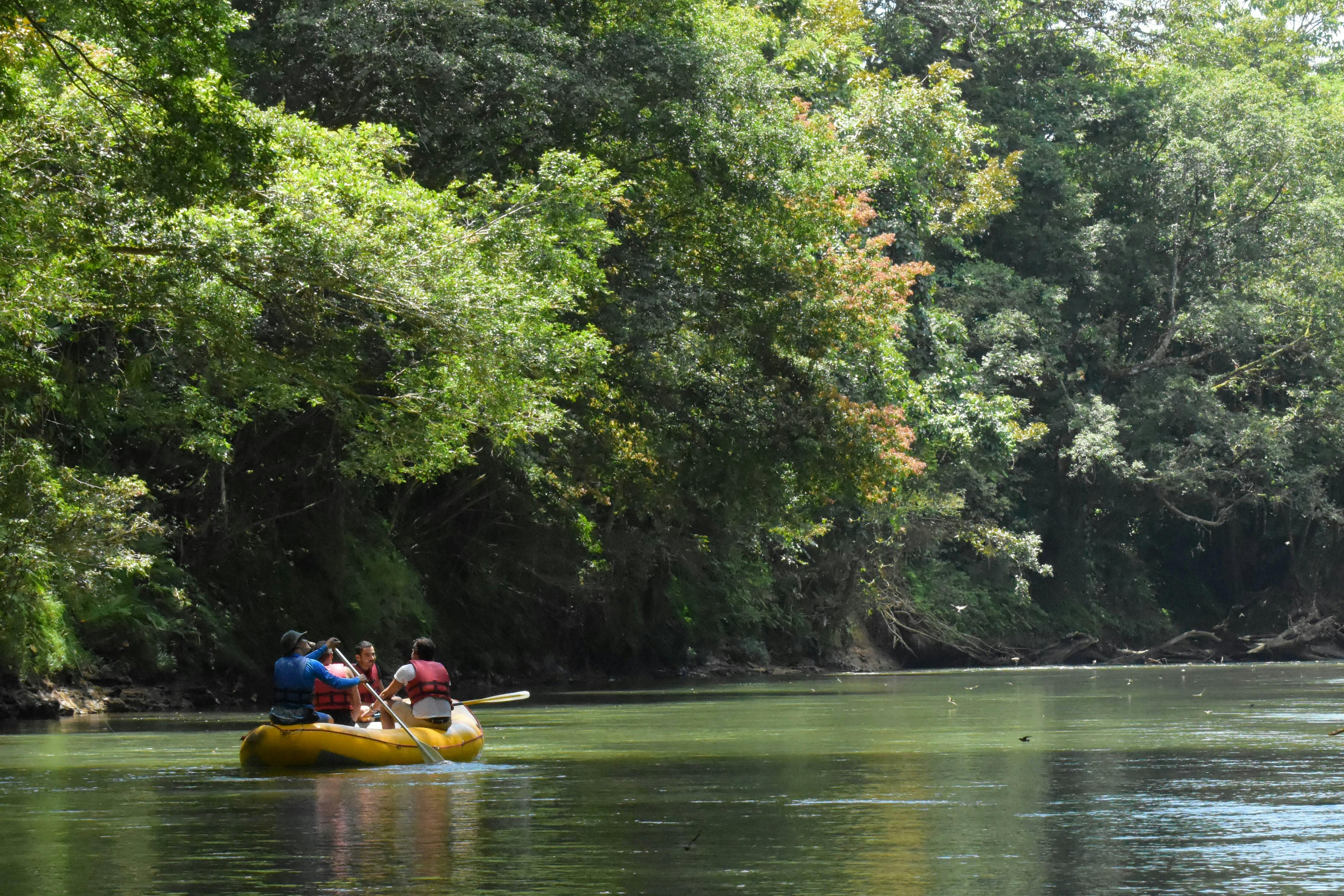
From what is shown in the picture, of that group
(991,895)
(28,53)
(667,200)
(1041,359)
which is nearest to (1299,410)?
(1041,359)

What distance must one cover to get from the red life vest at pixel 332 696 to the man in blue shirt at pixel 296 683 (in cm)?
45

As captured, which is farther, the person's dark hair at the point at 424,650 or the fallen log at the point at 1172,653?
the fallen log at the point at 1172,653

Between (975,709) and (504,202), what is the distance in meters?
9.20

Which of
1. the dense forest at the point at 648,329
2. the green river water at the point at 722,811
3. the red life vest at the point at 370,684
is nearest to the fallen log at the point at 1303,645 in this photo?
the dense forest at the point at 648,329

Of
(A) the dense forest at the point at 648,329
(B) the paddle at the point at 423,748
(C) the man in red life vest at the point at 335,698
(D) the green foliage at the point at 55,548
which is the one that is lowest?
(B) the paddle at the point at 423,748

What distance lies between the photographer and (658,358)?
2789 centimetres

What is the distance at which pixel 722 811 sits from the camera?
11086mm

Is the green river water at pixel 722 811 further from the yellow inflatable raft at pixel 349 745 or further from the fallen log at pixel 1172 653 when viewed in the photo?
the fallen log at pixel 1172 653

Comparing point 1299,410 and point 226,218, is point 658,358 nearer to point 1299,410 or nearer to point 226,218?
point 226,218

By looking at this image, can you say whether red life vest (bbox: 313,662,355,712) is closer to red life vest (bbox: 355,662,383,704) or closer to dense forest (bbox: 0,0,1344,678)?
red life vest (bbox: 355,662,383,704)

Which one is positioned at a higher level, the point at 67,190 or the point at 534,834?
the point at 67,190

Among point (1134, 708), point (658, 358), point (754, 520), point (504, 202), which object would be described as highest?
point (504, 202)

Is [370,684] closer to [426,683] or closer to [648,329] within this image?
[426,683]

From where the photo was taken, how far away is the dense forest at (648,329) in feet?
63.6
